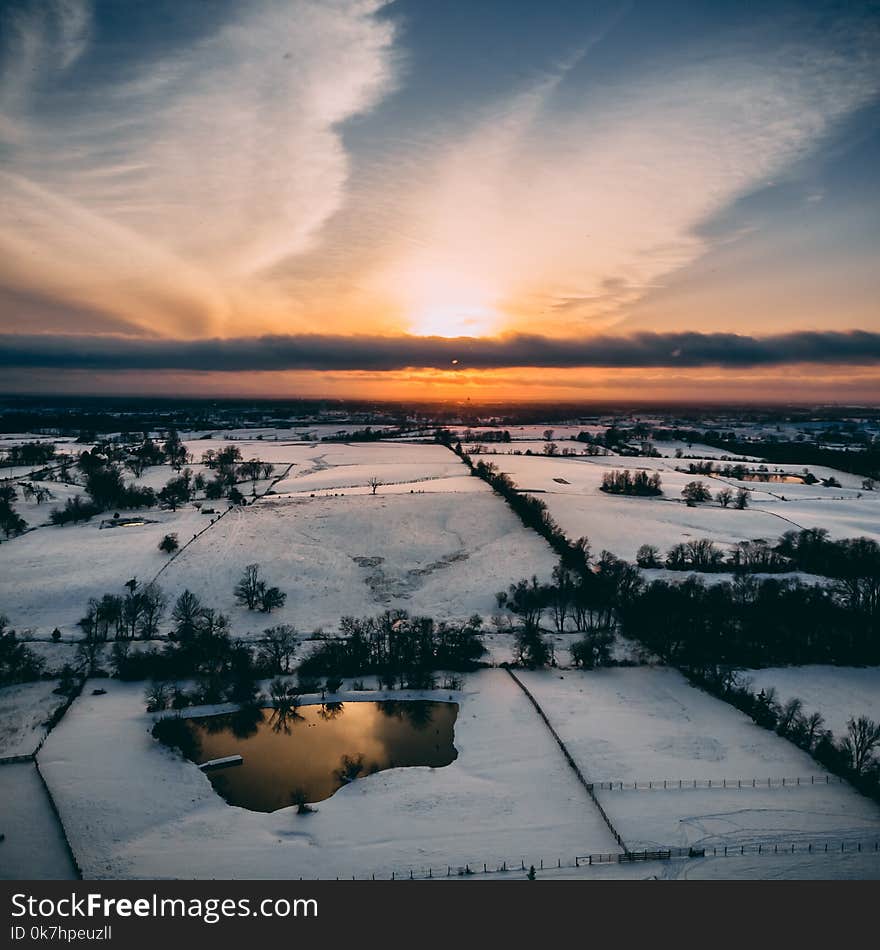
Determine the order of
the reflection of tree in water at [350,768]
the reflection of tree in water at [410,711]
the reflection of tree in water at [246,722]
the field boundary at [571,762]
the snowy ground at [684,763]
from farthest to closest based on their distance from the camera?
the reflection of tree in water at [410,711]
the reflection of tree in water at [246,722]
the reflection of tree in water at [350,768]
the snowy ground at [684,763]
the field boundary at [571,762]

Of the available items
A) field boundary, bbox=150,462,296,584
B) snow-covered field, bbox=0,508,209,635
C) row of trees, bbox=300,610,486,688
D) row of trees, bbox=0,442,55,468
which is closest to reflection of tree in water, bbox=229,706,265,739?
row of trees, bbox=300,610,486,688

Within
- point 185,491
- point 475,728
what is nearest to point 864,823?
point 475,728

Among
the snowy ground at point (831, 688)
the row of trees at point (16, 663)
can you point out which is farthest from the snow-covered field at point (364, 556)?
the snowy ground at point (831, 688)

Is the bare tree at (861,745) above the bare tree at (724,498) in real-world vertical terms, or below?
below

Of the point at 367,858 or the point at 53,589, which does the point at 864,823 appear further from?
the point at 53,589

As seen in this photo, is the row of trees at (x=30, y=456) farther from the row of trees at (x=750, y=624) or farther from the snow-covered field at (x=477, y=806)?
the row of trees at (x=750, y=624)

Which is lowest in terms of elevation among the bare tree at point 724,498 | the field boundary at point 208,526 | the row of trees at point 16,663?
the row of trees at point 16,663

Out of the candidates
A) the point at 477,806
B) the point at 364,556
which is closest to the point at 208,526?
the point at 364,556
